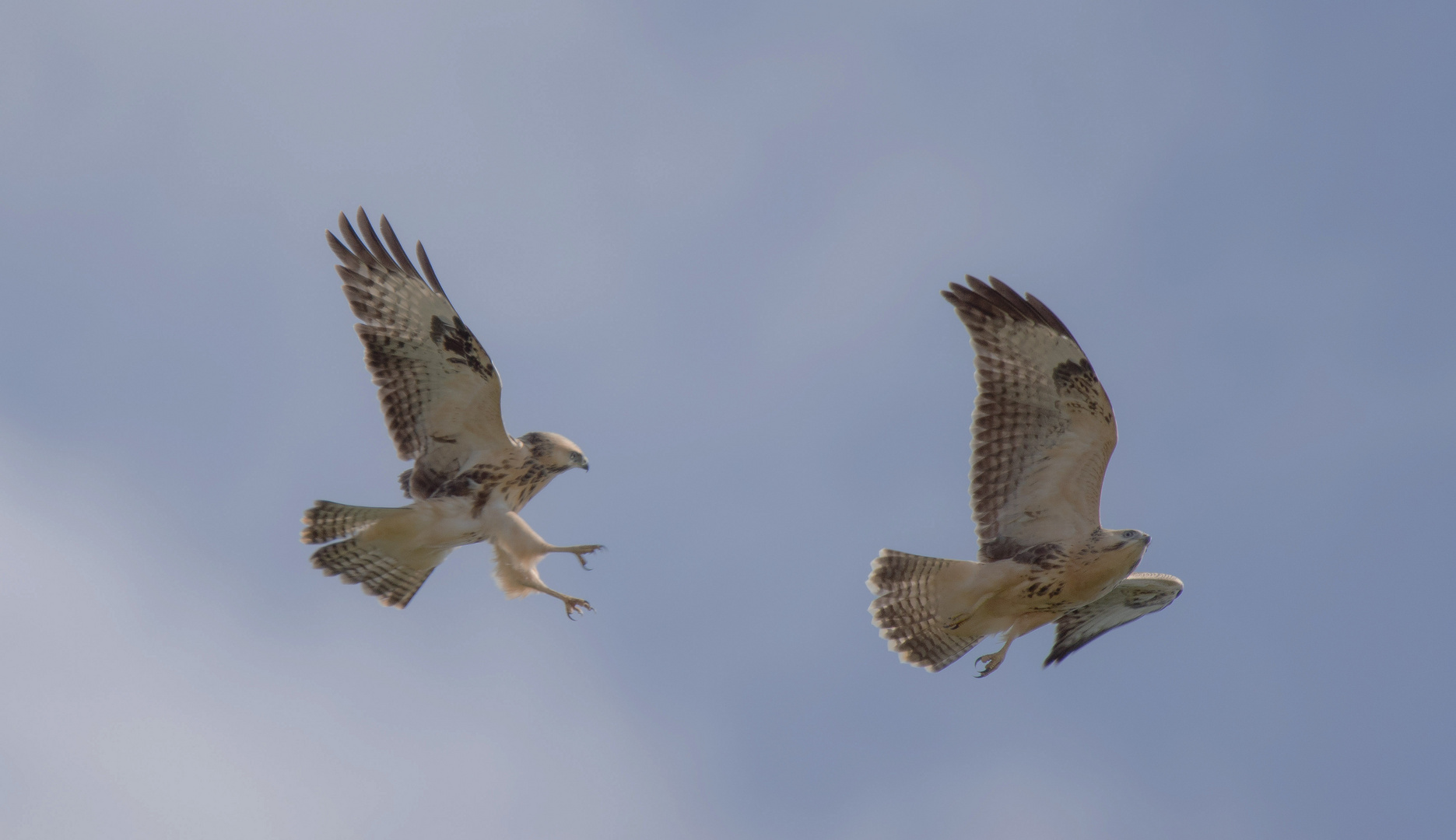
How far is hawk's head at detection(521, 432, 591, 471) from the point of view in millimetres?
10211

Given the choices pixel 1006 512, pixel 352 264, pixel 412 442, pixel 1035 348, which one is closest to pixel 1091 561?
pixel 1006 512

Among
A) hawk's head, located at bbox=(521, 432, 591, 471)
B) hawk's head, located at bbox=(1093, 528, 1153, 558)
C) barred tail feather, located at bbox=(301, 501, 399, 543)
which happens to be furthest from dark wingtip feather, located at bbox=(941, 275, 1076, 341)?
barred tail feather, located at bbox=(301, 501, 399, 543)

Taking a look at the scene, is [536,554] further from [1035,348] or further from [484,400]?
[1035,348]

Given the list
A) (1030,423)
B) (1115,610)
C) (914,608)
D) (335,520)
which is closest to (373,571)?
(335,520)

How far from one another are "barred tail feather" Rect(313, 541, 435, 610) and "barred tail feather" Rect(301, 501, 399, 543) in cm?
15

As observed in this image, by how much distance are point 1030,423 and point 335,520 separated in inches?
186

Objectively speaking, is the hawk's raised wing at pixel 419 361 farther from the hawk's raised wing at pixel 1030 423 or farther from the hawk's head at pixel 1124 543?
the hawk's head at pixel 1124 543

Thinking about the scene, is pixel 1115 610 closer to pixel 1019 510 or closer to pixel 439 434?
pixel 1019 510

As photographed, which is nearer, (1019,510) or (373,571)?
(1019,510)

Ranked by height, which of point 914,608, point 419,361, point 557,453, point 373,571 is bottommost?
point 914,608

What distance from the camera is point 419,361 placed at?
399 inches

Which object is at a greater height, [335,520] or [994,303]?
[994,303]

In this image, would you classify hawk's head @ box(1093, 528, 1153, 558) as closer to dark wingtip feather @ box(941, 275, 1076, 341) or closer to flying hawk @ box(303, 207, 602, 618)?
dark wingtip feather @ box(941, 275, 1076, 341)

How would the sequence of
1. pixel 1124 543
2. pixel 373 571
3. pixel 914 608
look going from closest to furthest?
1. pixel 1124 543
2. pixel 914 608
3. pixel 373 571
